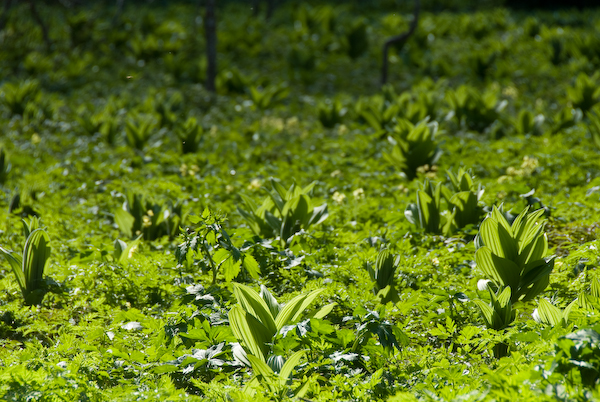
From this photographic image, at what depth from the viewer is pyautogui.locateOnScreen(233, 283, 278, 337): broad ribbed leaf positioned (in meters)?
2.67

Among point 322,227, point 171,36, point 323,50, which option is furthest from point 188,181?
point 171,36

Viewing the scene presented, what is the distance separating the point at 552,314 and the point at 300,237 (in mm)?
1781

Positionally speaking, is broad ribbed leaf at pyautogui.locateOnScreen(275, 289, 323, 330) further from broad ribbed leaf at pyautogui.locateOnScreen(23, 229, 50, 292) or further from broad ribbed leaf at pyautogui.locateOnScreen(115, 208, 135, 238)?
broad ribbed leaf at pyautogui.locateOnScreen(115, 208, 135, 238)

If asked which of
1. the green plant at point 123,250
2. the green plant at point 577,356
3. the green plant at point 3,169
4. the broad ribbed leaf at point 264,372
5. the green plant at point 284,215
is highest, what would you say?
the green plant at point 577,356

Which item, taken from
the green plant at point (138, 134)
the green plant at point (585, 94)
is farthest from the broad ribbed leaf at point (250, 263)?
the green plant at point (585, 94)

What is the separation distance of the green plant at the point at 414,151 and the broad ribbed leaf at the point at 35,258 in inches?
Answer: 135

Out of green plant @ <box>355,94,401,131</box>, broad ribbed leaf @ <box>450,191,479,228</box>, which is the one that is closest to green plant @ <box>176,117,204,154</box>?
green plant @ <box>355,94,401,131</box>

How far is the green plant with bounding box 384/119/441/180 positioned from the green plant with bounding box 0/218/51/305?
3447 millimetres

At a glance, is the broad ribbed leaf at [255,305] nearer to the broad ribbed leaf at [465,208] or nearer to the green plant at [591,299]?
the green plant at [591,299]

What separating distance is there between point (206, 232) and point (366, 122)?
4.77 m

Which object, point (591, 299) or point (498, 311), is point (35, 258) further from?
point (591, 299)

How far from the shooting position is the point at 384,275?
320 cm

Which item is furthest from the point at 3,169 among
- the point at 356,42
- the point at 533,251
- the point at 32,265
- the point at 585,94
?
the point at 356,42

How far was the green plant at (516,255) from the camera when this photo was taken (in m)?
3.01
